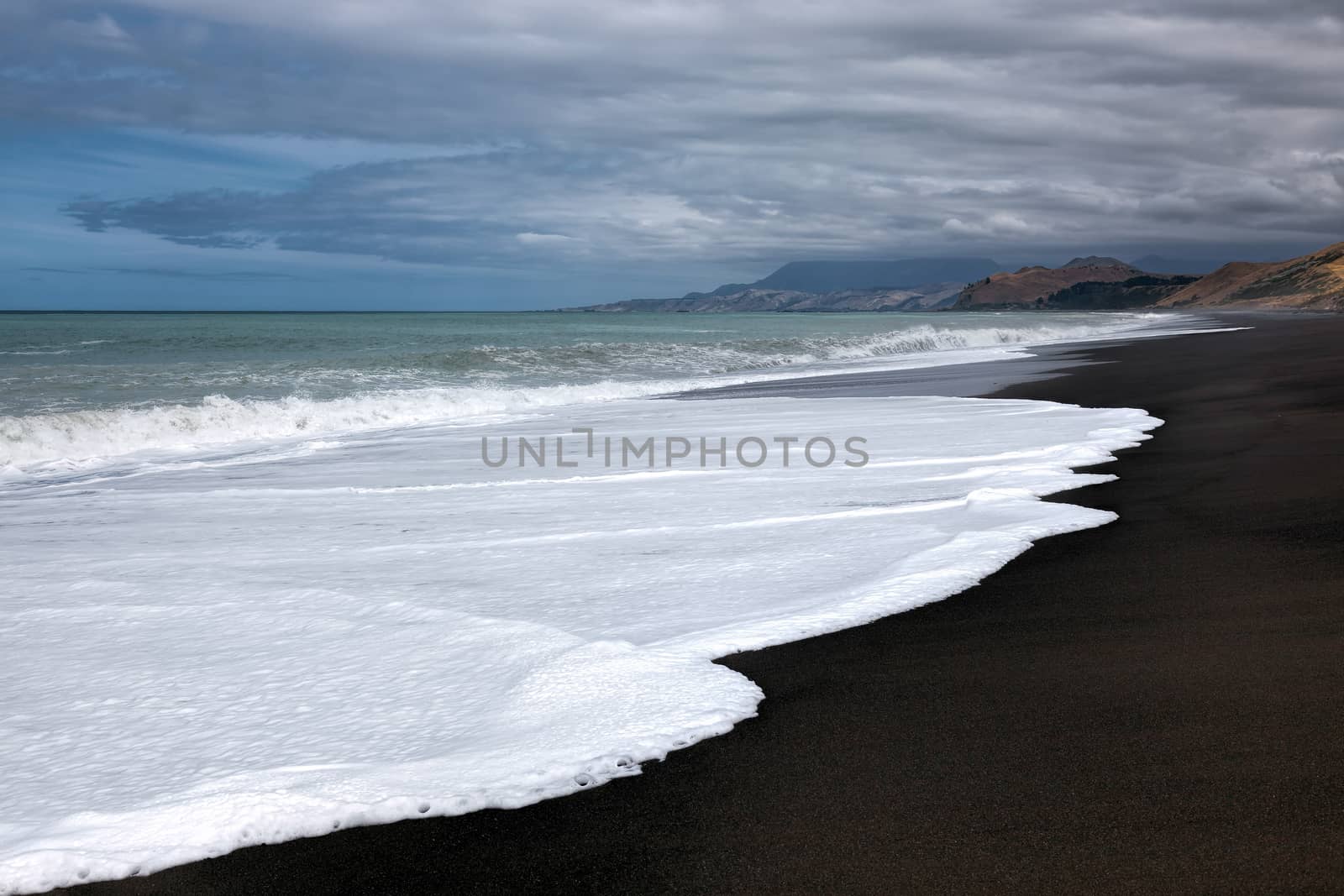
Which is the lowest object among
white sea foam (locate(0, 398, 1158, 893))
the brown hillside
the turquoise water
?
white sea foam (locate(0, 398, 1158, 893))

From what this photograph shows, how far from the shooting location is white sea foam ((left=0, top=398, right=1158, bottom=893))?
290cm

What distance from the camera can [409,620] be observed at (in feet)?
14.9

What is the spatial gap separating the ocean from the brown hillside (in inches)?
4259

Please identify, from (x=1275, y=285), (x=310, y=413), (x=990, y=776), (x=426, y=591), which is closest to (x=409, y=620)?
(x=426, y=591)

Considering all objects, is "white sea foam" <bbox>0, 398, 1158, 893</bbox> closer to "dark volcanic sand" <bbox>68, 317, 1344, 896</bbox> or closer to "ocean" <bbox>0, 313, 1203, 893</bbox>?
"ocean" <bbox>0, 313, 1203, 893</bbox>

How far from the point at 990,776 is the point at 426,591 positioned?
9.82ft

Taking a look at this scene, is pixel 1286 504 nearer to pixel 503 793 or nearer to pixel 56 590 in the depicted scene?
pixel 503 793

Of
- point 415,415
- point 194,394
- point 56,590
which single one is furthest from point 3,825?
point 194,394

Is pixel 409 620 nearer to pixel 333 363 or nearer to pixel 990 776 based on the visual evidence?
pixel 990 776

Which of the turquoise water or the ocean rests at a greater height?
the turquoise water

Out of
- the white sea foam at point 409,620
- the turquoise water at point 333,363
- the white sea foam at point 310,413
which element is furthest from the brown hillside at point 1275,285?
the white sea foam at point 409,620

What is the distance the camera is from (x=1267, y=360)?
→ 2022cm

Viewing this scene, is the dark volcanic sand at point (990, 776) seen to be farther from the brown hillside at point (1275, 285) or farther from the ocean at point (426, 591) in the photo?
the brown hillside at point (1275, 285)

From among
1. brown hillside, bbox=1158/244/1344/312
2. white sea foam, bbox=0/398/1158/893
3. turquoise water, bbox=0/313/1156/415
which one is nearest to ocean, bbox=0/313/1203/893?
white sea foam, bbox=0/398/1158/893
